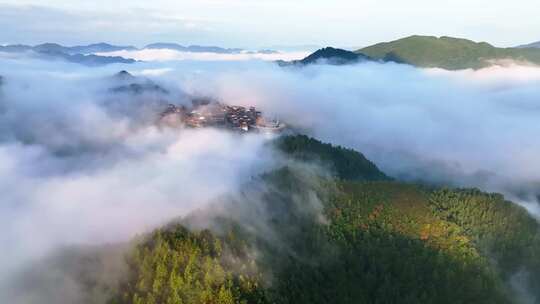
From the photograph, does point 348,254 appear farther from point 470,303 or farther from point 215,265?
point 215,265

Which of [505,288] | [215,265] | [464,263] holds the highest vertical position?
[215,265]

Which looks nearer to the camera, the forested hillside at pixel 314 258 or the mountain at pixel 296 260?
the forested hillside at pixel 314 258

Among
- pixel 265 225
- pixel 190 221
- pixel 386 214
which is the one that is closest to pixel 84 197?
pixel 190 221

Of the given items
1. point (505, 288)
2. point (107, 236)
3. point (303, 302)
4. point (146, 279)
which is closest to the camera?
point (146, 279)

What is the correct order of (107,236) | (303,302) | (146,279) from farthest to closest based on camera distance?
(107,236) → (303,302) → (146,279)

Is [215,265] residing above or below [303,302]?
above

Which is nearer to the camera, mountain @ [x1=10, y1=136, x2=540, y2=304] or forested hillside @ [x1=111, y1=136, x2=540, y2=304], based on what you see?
forested hillside @ [x1=111, y1=136, x2=540, y2=304]

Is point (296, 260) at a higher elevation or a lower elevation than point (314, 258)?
higher

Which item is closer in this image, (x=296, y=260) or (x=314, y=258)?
(x=296, y=260)
